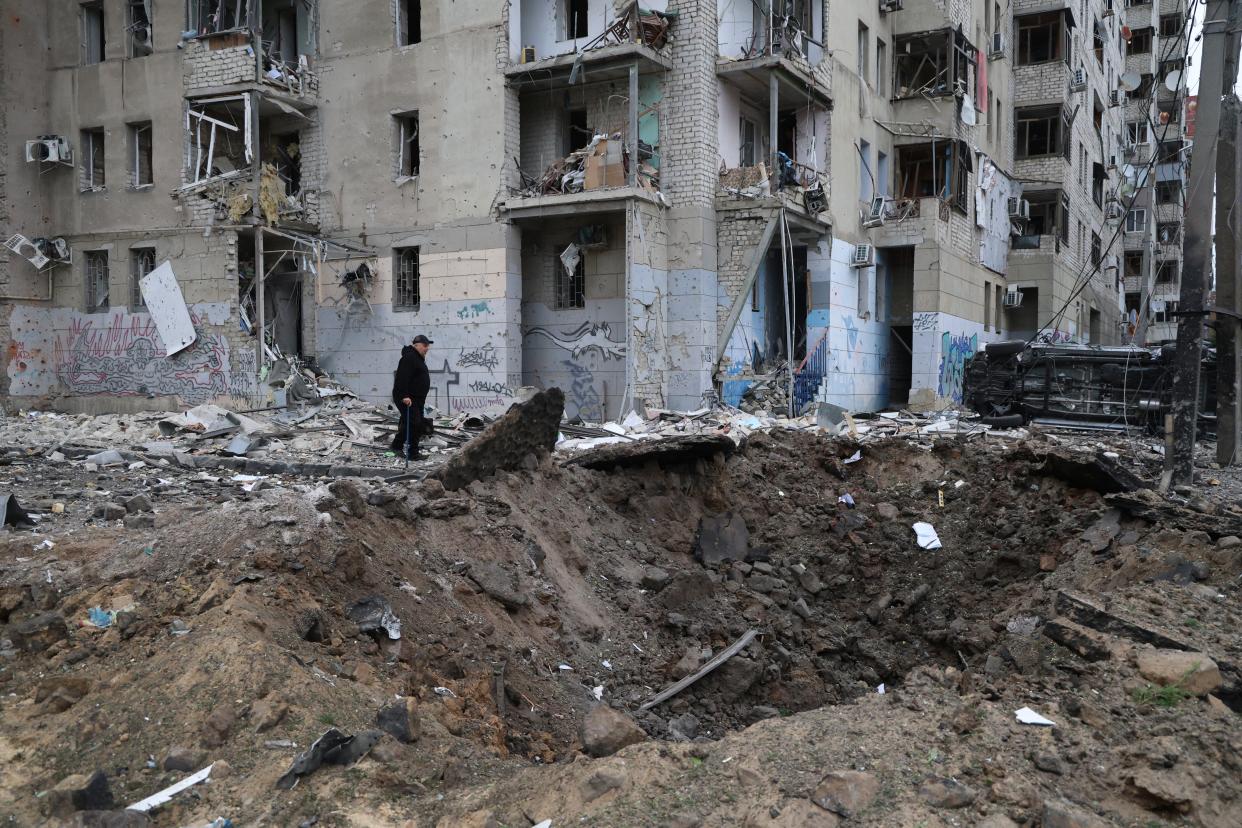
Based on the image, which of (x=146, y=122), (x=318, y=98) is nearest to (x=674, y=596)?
(x=318, y=98)

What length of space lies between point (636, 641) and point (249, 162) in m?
17.8

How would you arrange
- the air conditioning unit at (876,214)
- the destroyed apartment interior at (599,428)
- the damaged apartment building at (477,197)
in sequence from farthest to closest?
the air conditioning unit at (876,214) < the damaged apartment building at (477,197) < the destroyed apartment interior at (599,428)

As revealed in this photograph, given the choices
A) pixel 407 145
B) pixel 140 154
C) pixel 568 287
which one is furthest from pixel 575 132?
pixel 140 154

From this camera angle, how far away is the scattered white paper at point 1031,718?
4.20 metres

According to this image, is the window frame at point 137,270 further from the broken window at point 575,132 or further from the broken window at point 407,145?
the broken window at point 575,132

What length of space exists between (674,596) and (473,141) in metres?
14.3

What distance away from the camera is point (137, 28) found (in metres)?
22.6

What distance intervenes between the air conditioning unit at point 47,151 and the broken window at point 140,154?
64.5 inches

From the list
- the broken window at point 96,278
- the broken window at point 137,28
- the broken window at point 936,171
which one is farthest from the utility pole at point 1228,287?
the broken window at point 96,278

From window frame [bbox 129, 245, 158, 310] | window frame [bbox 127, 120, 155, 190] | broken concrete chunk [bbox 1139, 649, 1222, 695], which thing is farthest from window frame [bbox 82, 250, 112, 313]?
broken concrete chunk [bbox 1139, 649, 1222, 695]

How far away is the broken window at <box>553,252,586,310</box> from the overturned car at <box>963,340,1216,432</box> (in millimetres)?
8437

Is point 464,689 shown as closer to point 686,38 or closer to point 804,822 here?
point 804,822

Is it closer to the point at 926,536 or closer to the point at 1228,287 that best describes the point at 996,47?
the point at 1228,287

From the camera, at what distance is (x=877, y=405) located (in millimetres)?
25656
